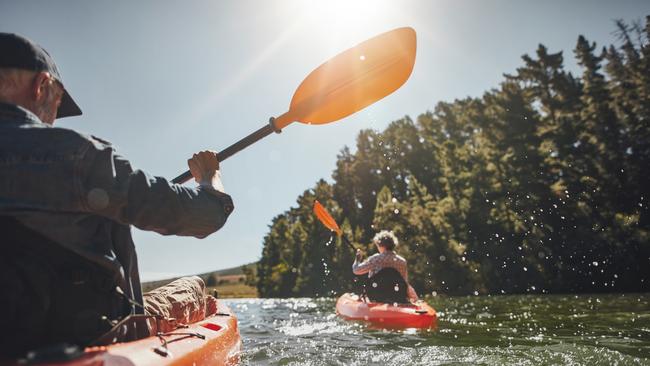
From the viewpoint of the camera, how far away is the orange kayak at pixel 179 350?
1343 millimetres

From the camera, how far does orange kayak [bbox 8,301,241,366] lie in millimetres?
1343

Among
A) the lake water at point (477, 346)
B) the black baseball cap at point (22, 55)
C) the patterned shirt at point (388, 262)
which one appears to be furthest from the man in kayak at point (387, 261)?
the black baseball cap at point (22, 55)

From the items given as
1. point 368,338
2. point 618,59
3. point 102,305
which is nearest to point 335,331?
point 368,338

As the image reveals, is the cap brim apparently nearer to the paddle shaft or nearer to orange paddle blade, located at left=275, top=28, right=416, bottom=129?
the paddle shaft

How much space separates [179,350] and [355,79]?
8.15ft

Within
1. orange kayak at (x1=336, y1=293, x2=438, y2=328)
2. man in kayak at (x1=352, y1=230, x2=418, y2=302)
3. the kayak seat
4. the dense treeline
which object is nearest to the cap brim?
orange kayak at (x1=336, y1=293, x2=438, y2=328)

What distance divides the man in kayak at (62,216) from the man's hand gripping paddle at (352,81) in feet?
4.92

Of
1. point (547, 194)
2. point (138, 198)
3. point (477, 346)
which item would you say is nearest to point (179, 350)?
point (138, 198)

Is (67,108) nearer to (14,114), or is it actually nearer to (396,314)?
(14,114)

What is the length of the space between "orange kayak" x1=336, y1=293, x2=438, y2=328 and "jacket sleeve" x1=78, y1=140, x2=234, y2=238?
215 inches

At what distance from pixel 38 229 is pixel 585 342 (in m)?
5.17

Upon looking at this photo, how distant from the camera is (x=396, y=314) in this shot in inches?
257

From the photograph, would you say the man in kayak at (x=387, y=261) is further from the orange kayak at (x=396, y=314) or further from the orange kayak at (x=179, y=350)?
the orange kayak at (x=179, y=350)

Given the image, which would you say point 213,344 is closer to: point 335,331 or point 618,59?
point 335,331
